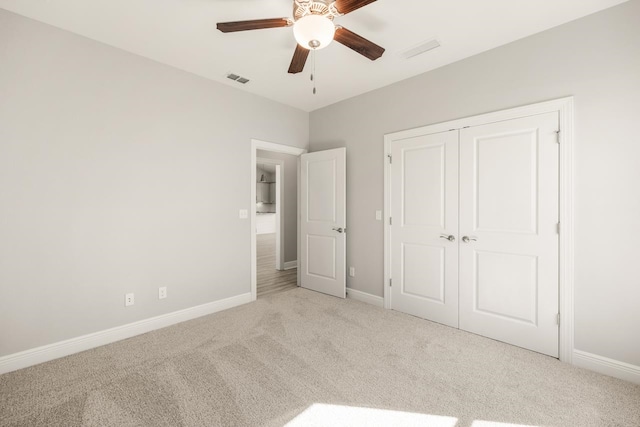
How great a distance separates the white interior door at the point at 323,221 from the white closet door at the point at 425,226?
2.46 feet

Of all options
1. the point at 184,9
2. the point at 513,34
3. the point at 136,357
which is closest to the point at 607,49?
the point at 513,34

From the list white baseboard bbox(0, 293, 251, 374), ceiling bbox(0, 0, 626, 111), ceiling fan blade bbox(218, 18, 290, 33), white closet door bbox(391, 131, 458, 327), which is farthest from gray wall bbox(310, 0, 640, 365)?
white baseboard bbox(0, 293, 251, 374)

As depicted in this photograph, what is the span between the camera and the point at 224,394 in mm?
1851

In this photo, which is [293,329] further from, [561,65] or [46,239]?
[561,65]

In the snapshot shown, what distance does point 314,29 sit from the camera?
1.62m

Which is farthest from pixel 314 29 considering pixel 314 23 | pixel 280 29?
pixel 280 29

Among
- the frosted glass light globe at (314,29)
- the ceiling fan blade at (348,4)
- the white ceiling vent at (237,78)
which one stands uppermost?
the white ceiling vent at (237,78)

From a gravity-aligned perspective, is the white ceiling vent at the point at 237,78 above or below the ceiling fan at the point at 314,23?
above

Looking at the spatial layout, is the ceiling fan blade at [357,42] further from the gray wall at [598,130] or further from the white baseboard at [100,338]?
the white baseboard at [100,338]

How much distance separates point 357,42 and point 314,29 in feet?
1.60

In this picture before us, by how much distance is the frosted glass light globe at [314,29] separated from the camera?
161 centimetres

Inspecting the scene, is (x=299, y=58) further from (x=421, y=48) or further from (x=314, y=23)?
(x=421, y=48)

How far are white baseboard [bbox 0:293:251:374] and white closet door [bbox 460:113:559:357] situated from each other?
9.40ft

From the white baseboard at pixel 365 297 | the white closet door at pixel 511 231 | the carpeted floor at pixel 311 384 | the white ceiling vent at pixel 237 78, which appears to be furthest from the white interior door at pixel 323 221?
the white closet door at pixel 511 231
